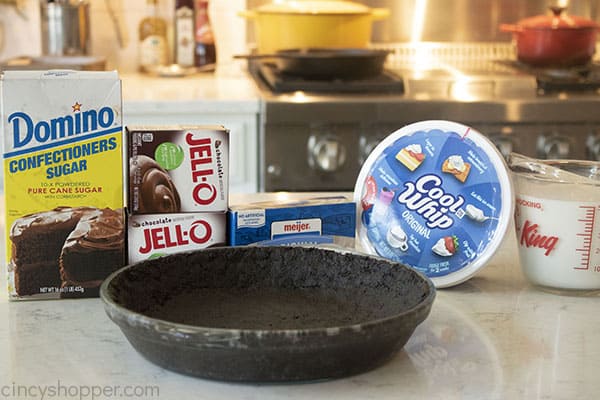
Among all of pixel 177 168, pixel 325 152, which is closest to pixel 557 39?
pixel 325 152

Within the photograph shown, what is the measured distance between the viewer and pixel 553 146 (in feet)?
7.84

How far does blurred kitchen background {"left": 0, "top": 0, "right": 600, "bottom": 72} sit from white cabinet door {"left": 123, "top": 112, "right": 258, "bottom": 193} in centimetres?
78

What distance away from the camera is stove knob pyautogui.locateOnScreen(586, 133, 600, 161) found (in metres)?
2.40

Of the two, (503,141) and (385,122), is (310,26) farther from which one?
(503,141)

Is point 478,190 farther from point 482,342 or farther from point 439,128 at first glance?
point 482,342

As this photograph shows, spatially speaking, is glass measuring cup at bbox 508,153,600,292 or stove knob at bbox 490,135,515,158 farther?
stove knob at bbox 490,135,515,158

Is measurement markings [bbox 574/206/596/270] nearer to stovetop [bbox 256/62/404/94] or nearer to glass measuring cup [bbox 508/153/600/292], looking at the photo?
glass measuring cup [bbox 508/153/600/292]

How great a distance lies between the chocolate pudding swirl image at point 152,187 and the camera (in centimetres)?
109

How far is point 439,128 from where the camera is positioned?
1.20 meters

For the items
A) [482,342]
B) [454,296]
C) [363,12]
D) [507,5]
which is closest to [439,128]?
[454,296]

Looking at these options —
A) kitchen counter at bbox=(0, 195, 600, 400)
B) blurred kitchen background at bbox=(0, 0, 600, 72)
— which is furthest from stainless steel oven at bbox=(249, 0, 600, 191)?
kitchen counter at bbox=(0, 195, 600, 400)

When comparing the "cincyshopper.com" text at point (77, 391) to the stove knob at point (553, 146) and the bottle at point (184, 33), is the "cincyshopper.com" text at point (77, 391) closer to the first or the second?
the stove knob at point (553, 146)

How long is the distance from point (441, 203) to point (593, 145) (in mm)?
1362

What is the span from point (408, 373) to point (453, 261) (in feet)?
0.92
